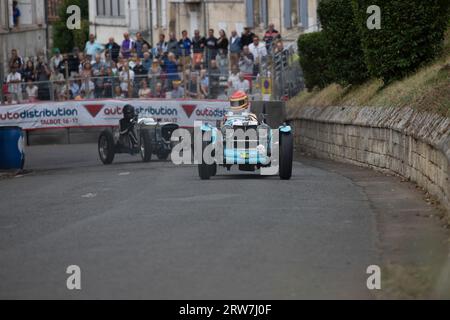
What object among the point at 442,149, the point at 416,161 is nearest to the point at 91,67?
the point at 416,161

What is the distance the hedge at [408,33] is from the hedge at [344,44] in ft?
10.5

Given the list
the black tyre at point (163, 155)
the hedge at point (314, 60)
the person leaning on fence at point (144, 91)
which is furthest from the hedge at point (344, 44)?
the person leaning on fence at point (144, 91)

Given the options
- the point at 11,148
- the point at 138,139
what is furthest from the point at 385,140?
the point at 11,148

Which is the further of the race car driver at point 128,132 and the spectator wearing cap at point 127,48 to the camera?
the spectator wearing cap at point 127,48

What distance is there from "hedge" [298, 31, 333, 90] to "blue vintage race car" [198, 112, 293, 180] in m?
10.9

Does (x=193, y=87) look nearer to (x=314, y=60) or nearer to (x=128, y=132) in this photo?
(x=314, y=60)

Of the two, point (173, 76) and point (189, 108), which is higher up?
point (173, 76)

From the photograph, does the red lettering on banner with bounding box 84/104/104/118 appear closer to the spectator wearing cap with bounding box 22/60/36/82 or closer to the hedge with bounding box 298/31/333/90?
the spectator wearing cap with bounding box 22/60/36/82

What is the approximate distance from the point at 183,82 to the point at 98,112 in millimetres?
2574

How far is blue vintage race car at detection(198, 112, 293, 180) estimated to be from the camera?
802 inches

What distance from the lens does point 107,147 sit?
29.5 metres

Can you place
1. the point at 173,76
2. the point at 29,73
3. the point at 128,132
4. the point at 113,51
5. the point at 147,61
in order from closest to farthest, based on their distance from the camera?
1. the point at 128,132
2. the point at 173,76
3. the point at 147,61
4. the point at 29,73
5. the point at 113,51

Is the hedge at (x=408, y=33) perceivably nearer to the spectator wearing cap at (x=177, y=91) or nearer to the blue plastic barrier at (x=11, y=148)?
the blue plastic barrier at (x=11, y=148)

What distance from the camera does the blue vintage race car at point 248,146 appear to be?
20.4m
